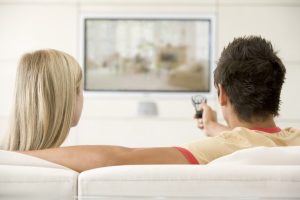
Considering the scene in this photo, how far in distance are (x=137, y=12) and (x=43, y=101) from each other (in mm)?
3829

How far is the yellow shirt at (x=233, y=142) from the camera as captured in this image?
A: 1.35 meters

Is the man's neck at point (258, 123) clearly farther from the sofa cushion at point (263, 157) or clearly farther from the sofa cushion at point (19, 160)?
the sofa cushion at point (19, 160)

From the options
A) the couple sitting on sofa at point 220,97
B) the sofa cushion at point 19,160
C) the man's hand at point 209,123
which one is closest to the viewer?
the sofa cushion at point 19,160

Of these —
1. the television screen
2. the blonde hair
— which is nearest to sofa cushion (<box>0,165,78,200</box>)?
the blonde hair

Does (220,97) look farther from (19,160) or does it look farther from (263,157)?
(19,160)

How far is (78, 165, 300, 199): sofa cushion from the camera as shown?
3.52ft

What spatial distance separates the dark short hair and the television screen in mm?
3703

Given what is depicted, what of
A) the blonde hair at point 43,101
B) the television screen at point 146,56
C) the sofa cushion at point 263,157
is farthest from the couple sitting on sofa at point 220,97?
the television screen at point 146,56

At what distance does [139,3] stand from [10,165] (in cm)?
423

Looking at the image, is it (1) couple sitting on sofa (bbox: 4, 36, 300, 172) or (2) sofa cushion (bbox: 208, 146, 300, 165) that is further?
(1) couple sitting on sofa (bbox: 4, 36, 300, 172)

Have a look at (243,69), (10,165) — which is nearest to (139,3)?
(243,69)

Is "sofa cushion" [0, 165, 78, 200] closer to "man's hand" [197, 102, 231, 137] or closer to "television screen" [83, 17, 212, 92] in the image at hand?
"man's hand" [197, 102, 231, 137]

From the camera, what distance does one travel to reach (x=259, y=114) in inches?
63.6

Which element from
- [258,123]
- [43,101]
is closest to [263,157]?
[258,123]
